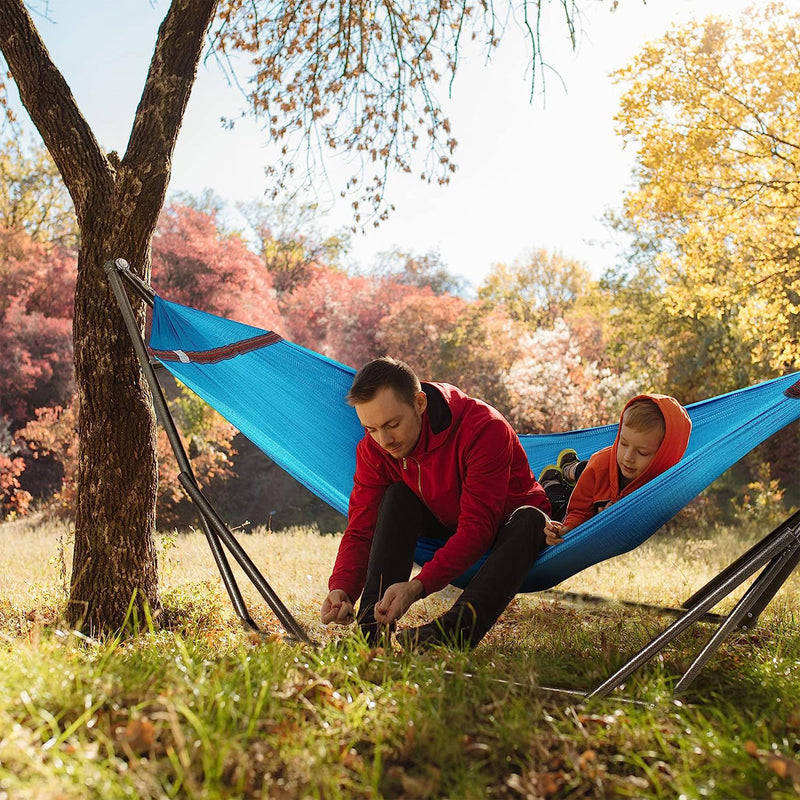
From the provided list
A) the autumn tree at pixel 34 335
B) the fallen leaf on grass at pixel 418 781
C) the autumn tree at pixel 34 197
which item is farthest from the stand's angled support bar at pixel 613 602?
the autumn tree at pixel 34 197

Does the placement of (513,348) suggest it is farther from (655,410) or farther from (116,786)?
(116,786)

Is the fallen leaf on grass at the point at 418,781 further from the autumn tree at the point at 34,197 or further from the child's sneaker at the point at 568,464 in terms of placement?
the autumn tree at the point at 34,197

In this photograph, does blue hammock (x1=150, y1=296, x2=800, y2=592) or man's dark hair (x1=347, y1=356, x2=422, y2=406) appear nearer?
man's dark hair (x1=347, y1=356, x2=422, y2=406)

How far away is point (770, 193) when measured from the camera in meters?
5.81

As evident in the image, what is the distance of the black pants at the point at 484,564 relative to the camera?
192 cm

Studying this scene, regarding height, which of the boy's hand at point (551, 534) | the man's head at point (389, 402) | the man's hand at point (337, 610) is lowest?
the man's hand at point (337, 610)

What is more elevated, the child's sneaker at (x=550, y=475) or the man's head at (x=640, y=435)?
the man's head at (x=640, y=435)

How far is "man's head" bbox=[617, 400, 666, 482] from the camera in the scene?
8.17ft

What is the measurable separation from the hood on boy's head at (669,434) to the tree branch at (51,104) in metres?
1.90

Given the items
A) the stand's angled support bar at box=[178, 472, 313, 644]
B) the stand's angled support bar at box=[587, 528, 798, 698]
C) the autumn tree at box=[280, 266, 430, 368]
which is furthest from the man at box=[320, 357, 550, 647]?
the autumn tree at box=[280, 266, 430, 368]

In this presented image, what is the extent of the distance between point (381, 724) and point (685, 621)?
2.35 ft

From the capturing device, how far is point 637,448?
2502 mm

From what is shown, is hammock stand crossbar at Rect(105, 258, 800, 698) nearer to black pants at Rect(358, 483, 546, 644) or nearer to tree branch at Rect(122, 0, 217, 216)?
black pants at Rect(358, 483, 546, 644)

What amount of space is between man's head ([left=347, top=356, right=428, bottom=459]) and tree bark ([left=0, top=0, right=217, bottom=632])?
3.29 ft
